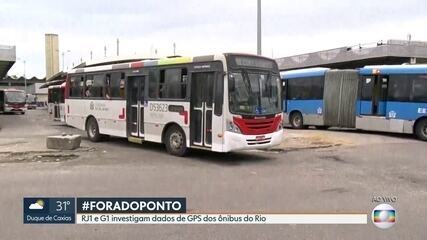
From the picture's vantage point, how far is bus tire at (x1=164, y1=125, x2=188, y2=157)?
13963mm

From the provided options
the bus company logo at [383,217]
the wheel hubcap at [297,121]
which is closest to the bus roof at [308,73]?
the wheel hubcap at [297,121]

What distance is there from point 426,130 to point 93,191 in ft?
47.2

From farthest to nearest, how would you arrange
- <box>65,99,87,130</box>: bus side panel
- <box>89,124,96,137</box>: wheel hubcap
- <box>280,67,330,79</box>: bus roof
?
<box>280,67,330,79</box>: bus roof
<box>65,99,87,130</box>: bus side panel
<box>89,124,96,137</box>: wheel hubcap

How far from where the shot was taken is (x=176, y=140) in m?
14.3

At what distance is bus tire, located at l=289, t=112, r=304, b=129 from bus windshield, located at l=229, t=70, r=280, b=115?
41.3ft

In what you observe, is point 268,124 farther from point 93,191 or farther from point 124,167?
point 93,191

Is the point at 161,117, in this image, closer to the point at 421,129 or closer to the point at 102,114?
the point at 102,114

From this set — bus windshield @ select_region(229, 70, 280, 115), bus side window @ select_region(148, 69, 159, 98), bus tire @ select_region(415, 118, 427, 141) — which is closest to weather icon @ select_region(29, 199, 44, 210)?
bus windshield @ select_region(229, 70, 280, 115)

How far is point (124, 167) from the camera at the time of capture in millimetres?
12188

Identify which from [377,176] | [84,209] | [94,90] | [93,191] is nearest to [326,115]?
[94,90]

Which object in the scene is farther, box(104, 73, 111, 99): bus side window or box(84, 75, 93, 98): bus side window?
box(84, 75, 93, 98): bus side window

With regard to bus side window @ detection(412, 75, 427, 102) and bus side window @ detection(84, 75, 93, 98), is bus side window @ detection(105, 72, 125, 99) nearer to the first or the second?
bus side window @ detection(84, 75, 93, 98)

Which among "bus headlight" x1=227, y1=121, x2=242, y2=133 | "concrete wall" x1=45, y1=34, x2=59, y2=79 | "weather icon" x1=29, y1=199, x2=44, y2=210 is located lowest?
"weather icon" x1=29, y1=199, x2=44, y2=210

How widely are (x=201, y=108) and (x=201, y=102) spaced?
163 mm
